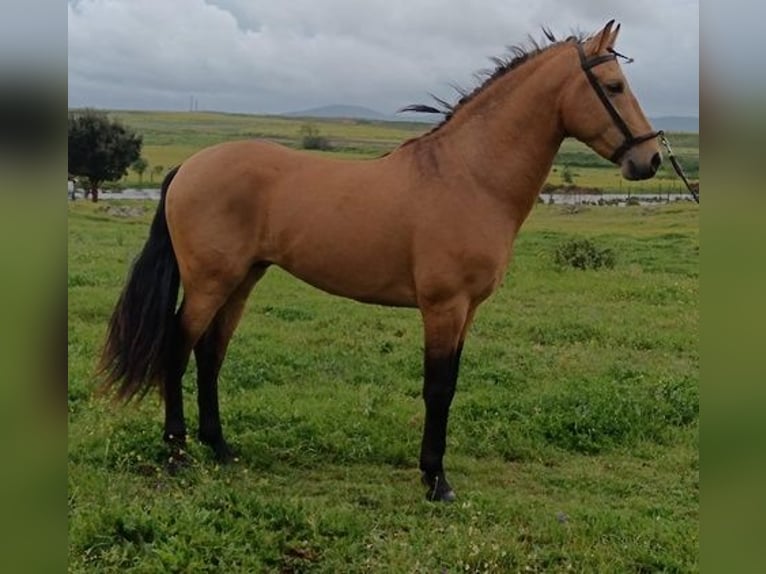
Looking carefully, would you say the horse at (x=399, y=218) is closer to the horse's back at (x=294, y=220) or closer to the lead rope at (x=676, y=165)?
the horse's back at (x=294, y=220)

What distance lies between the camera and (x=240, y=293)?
462 cm

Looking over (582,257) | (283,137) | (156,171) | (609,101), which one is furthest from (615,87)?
(156,171)

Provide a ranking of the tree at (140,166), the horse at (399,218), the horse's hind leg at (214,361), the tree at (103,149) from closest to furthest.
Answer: the horse at (399,218) < the horse's hind leg at (214,361) < the tree at (103,149) < the tree at (140,166)

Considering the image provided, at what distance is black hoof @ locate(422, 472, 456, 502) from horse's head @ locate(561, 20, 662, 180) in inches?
81.4

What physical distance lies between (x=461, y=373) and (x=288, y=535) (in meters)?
2.96

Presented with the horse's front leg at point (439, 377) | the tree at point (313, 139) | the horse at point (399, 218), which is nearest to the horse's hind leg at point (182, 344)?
the horse at point (399, 218)

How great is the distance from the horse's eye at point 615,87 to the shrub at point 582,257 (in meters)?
5.87

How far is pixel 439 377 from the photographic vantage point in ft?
13.4

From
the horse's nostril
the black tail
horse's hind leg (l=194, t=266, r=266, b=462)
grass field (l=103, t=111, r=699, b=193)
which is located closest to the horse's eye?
the horse's nostril

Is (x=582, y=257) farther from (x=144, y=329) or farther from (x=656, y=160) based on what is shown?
(x=144, y=329)

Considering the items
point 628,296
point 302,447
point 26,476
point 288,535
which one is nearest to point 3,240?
point 26,476

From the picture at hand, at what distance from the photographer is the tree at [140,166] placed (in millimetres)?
10227

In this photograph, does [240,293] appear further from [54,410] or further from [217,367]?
[54,410]

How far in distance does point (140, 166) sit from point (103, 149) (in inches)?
22.0
